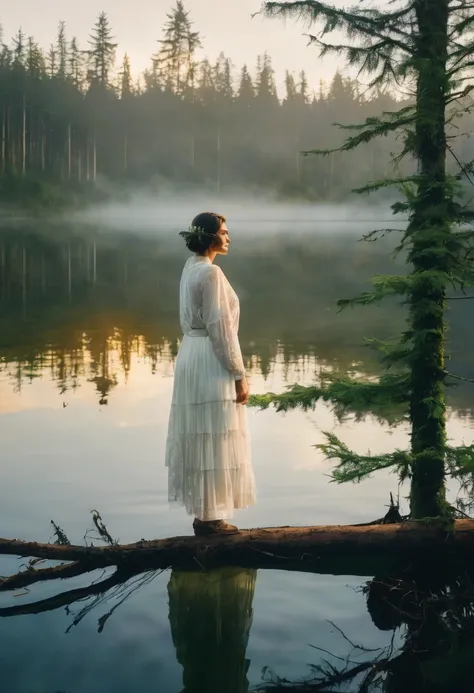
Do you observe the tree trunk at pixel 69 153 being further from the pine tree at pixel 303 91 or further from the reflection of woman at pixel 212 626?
the reflection of woman at pixel 212 626

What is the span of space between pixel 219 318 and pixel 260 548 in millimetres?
1525

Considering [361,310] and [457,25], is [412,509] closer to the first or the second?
[457,25]

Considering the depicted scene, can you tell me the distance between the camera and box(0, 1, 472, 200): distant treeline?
11306 centimetres

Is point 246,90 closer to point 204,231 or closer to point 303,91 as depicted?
point 303,91

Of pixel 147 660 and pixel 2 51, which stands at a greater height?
pixel 2 51

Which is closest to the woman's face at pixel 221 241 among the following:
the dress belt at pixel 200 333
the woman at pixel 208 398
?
the woman at pixel 208 398

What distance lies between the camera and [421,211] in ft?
21.5

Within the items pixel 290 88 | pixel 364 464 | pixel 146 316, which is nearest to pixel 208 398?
pixel 364 464

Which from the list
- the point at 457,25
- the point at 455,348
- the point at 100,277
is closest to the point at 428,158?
the point at 457,25

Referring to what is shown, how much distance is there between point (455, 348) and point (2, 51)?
347ft

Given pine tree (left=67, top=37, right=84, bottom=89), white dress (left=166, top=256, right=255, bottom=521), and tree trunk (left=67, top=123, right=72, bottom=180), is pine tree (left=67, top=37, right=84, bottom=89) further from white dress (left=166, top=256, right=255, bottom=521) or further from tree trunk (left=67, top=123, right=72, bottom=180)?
white dress (left=166, top=256, right=255, bottom=521)

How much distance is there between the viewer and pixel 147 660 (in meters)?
5.66

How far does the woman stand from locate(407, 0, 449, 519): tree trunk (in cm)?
122

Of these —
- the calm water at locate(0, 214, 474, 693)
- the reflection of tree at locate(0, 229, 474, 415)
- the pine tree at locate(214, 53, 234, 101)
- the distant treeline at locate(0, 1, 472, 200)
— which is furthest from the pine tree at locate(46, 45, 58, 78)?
the calm water at locate(0, 214, 474, 693)
